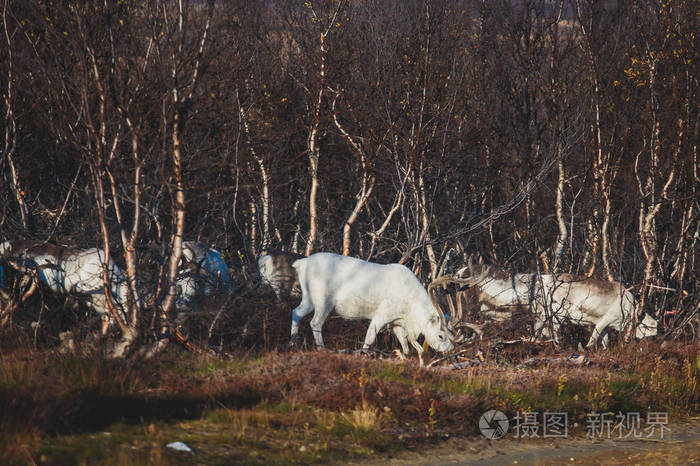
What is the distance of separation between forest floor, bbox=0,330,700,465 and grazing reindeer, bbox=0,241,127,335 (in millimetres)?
1589

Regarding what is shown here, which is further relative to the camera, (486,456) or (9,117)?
(9,117)

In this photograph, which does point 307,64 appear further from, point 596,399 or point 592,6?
point 596,399

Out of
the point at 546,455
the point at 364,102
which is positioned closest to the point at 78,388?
the point at 546,455

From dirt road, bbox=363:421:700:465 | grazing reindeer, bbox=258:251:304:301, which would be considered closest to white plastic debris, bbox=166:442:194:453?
dirt road, bbox=363:421:700:465

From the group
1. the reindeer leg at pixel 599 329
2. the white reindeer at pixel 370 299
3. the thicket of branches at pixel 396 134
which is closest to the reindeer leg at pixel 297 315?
the white reindeer at pixel 370 299

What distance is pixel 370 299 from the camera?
36.9ft

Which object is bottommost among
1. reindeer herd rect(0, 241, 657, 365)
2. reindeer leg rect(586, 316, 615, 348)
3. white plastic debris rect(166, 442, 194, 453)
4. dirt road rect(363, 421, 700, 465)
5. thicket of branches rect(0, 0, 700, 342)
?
dirt road rect(363, 421, 700, 465)

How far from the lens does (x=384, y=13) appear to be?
2270 cm

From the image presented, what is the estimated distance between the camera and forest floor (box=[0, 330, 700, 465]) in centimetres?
697

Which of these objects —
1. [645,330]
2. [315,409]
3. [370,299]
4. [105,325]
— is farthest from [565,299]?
[105,325]

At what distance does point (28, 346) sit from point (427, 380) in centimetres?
473

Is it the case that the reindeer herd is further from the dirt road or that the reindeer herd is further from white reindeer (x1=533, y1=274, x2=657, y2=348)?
the dirt road

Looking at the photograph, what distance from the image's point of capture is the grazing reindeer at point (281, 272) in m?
13.0

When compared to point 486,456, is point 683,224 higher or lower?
higher
